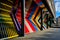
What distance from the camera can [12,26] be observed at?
42.7 ft

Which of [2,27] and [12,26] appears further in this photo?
[12,26]

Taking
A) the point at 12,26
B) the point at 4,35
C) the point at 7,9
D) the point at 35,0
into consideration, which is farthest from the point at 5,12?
the point at 35,0

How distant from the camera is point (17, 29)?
13.7 m

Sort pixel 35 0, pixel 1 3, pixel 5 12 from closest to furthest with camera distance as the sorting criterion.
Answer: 1. pixel 1 3
2. pixel 5 12
3. pixel 35 0

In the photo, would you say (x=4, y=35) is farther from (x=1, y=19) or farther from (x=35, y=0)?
(x=35, y=0)

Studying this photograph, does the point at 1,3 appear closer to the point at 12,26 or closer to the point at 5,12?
the point at 5,12

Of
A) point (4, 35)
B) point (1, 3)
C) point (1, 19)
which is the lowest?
point (4, 35)

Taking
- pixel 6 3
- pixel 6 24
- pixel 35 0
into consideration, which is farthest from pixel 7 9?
pixel 35 0

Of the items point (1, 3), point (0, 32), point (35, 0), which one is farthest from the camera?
point (35, 0)

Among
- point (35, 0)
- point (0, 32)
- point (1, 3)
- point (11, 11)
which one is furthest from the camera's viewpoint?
point (35, 0)

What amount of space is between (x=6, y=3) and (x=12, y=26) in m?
1.87

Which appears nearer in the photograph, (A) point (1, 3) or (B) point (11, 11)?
(A) point (1, 3)

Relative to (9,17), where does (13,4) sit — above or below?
above

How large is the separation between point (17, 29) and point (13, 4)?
2.15 metres
